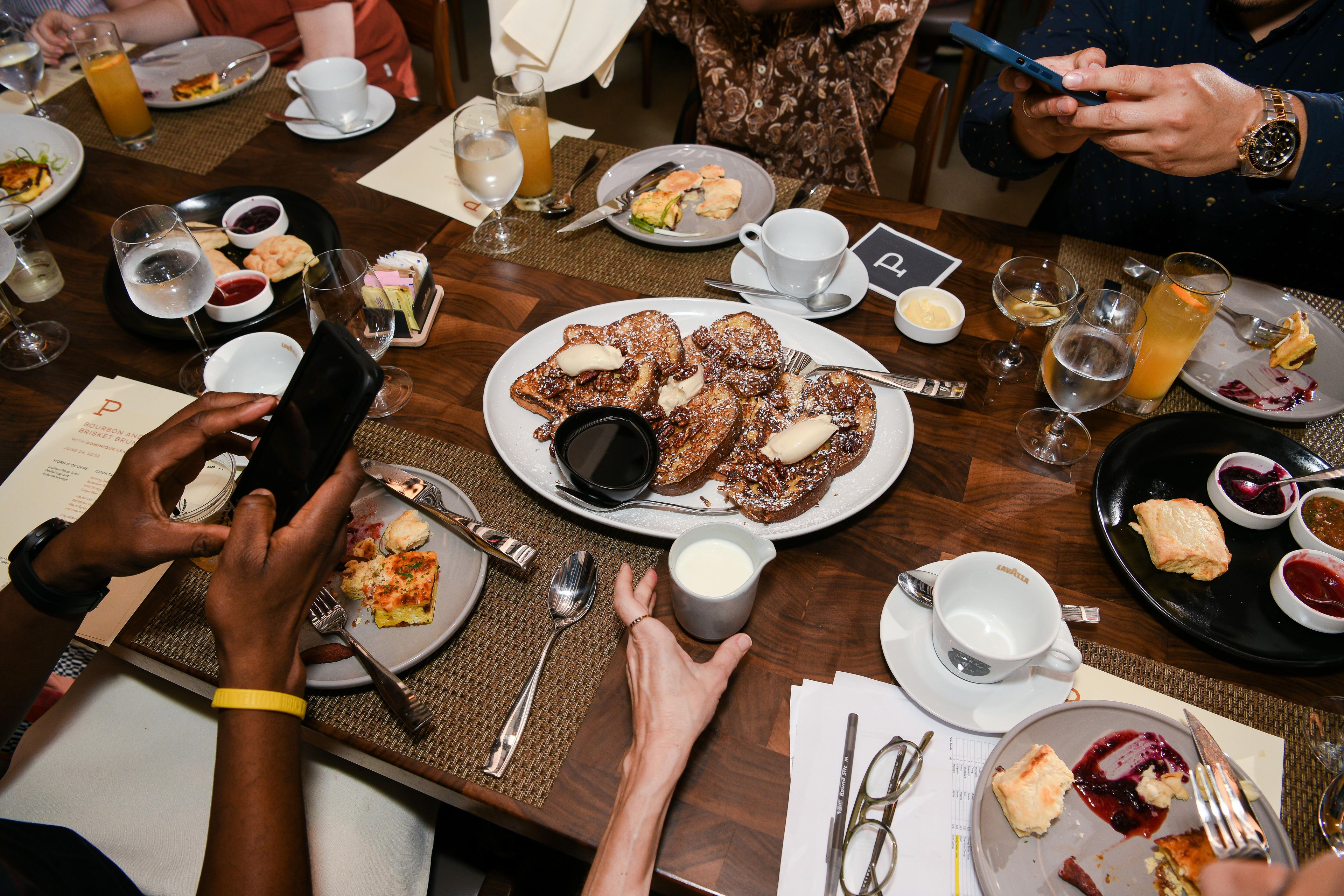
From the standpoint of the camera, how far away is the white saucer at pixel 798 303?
181cm

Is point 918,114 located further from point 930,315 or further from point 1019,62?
point 930,315

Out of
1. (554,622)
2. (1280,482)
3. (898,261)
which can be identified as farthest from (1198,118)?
(554,622)

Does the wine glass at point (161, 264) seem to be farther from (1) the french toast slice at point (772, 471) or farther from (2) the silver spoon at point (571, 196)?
(1) the french toast slice at point (772, 471)

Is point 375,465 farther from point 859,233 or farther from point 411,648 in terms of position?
point 859,233

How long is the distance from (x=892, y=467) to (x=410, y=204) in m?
1.65

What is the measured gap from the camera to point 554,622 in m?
1.29

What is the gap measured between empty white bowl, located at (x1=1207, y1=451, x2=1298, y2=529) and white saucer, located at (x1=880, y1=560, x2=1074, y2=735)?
1.75 feet

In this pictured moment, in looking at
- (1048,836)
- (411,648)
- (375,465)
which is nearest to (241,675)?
(411,648)

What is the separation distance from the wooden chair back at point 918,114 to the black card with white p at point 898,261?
463 millimetres

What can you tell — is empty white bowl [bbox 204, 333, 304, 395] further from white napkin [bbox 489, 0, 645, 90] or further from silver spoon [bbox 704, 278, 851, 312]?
white napkin [bbox 489, 0, 645, 90]

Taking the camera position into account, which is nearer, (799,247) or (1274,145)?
(1274,145)

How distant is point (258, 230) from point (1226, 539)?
2486 mm

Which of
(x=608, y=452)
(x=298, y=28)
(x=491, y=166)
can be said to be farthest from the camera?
(x=298, y=28)

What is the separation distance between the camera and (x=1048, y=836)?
102 centimetres
